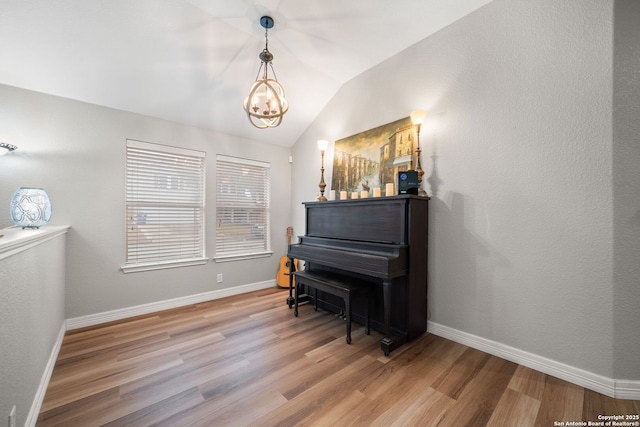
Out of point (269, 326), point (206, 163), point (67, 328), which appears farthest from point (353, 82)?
point (67, 328)

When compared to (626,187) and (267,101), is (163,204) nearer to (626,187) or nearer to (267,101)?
(267,101)

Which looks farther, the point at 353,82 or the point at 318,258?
the point at 353,82

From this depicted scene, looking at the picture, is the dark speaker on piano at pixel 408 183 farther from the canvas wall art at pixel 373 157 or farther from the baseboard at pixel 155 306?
the baseboard at pixel 155 306

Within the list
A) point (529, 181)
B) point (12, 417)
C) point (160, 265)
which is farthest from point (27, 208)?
point (529, 181)

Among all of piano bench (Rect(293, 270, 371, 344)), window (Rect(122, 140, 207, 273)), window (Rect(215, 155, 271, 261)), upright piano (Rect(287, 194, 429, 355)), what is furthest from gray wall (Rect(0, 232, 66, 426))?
upright piano (Rect(287, 194, 429, 355))

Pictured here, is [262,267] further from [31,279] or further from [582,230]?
[582,230]

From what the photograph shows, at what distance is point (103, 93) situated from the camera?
8.81 feet

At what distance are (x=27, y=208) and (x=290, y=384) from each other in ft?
7.19

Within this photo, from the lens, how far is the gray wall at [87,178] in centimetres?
242

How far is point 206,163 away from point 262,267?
69.9 inches

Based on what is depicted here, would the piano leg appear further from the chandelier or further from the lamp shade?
the lamp shade

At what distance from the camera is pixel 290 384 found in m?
1.77

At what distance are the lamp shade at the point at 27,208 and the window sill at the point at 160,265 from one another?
1221 millimetres

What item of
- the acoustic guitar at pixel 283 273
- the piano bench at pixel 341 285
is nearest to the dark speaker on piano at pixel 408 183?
the piano bench at pixel 341 285
